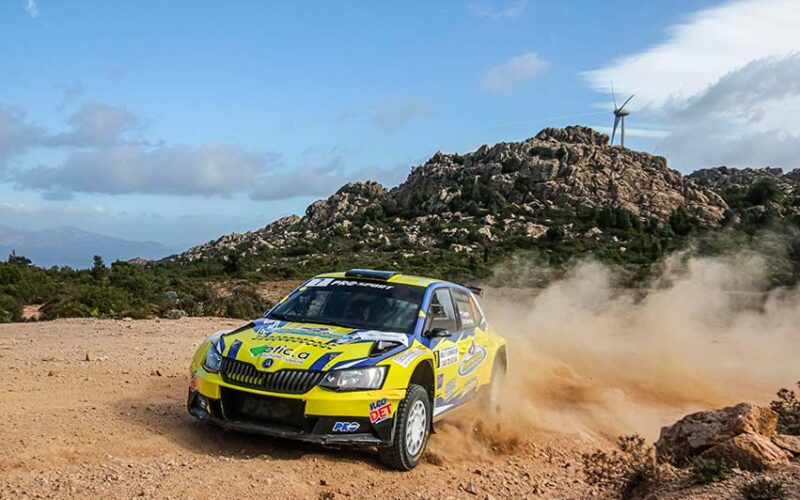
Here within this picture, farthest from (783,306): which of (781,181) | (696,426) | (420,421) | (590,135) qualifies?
(781,181)

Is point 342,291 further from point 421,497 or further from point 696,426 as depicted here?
point 696,426

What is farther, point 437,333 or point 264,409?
point 437,333

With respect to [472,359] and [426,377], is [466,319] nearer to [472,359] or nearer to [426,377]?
[472,359]

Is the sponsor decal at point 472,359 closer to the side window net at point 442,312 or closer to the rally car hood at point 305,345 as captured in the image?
the side window net at point 442,312

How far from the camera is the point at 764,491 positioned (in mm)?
4906

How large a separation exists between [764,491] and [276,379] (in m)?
3.65

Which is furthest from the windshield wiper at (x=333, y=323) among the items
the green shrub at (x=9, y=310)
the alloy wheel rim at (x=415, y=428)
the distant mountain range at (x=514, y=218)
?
the distant mountain range at (x=514, y=218)

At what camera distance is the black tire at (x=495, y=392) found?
855 cm

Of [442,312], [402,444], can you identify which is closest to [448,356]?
[442,312]

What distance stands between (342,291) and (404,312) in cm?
77

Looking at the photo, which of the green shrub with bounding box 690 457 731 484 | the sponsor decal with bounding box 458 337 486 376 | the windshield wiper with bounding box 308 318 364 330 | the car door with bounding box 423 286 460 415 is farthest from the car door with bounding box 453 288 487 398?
the green shrub with bounding box 690 457 731 484

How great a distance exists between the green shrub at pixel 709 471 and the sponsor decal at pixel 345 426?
2.64 metres

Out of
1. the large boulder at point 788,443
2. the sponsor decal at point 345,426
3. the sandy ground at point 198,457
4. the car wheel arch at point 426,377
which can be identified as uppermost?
the car wheel arch at point 426,377

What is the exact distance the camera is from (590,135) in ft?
279
